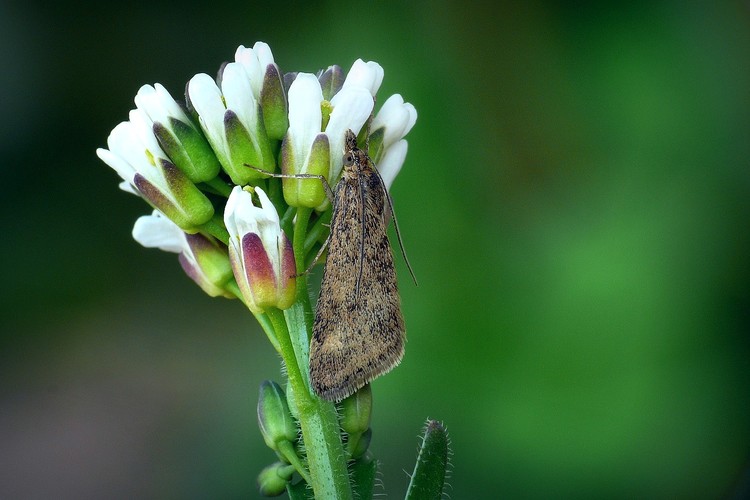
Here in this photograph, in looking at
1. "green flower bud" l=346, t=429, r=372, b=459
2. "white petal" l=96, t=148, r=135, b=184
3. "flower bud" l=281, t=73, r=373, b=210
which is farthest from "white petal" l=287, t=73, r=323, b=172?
"green flower bud" l=346, t=429, r=372, b=459

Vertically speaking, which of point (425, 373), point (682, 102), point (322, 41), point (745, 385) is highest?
point (322, 41)

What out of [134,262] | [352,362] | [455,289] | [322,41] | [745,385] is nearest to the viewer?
[352,362]

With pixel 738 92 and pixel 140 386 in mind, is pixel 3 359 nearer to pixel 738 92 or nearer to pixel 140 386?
pixel 140 386

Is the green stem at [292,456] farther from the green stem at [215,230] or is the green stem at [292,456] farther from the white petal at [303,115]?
the white petal at [303,115]

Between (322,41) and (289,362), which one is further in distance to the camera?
(322,41)

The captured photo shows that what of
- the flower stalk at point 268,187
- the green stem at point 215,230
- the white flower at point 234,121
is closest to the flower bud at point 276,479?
the flower stalk at point 268,187

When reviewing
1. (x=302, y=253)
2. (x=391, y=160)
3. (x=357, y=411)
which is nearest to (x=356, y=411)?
(x=357, y=411)

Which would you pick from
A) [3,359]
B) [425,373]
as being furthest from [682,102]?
[3,359]
